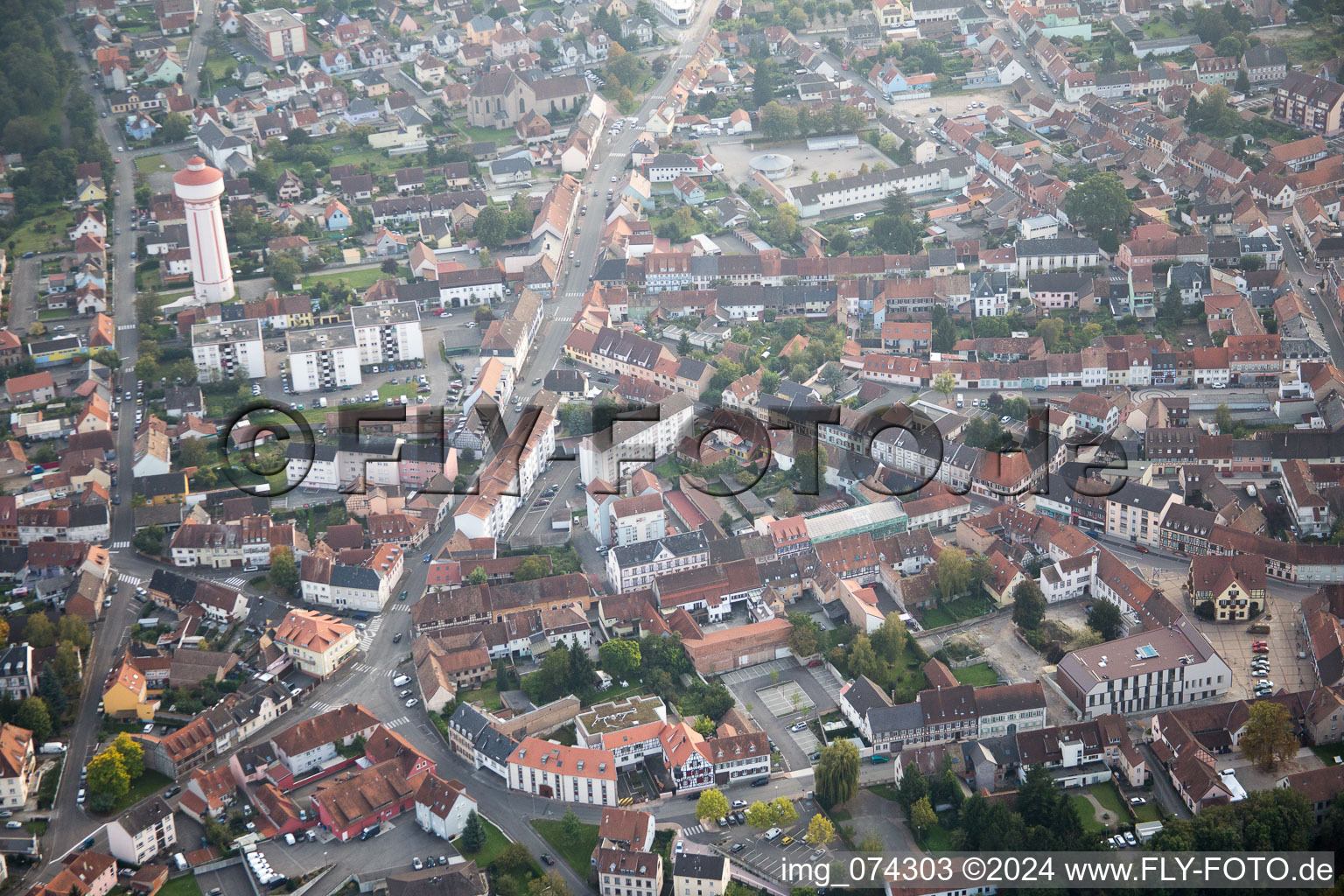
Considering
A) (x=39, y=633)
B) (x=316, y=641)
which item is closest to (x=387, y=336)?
(x=316, y=641)

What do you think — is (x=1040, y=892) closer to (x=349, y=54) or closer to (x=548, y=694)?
(x=548, y=694)

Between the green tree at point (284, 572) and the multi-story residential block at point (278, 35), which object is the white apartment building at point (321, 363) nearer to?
the green tree at point (284, 572)

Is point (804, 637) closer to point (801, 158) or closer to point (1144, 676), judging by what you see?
point (1144, 676)

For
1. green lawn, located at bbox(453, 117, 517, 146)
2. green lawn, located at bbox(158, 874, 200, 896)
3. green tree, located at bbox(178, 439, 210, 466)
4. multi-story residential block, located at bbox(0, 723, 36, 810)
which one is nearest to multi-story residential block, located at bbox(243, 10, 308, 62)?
green lawn, located at bbox(453, 117, 517, 146)

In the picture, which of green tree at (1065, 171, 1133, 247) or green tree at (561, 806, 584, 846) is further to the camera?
green tree at (1065, 171, 1133, 247)

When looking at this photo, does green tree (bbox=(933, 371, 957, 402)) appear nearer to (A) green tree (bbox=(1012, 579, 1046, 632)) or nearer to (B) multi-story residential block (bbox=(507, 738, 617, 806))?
(A) green tree (bbox=(1012, 579, 1046, 632))

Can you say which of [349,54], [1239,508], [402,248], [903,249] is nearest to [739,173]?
[903,249]
